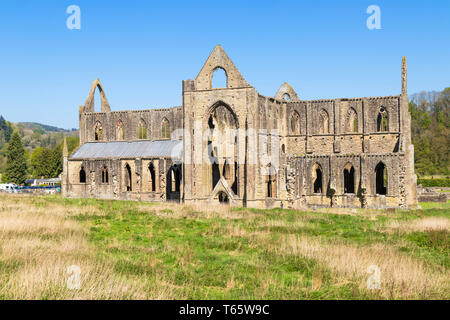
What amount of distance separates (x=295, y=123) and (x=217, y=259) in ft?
113

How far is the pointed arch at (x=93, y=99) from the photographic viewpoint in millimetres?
52312

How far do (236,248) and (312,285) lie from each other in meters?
4.56

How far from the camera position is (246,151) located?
3391 centimetres

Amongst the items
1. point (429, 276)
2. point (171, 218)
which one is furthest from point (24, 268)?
point (171, 218)

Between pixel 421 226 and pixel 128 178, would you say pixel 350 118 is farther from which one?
pixel 421 226

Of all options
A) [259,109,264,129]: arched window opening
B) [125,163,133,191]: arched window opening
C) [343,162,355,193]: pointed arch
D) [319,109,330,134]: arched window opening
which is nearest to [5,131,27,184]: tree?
[125,163,133,191]: arched window opening

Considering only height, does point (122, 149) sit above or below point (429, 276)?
above

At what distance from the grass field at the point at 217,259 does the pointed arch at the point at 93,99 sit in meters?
35.4

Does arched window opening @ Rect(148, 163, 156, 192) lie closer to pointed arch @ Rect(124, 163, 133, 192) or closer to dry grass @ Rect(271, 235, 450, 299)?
pointed arch @ Rect(124, 163, 133, 192)

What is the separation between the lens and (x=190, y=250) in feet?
43.6

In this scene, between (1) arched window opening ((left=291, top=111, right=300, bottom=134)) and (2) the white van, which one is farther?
(2) the white van

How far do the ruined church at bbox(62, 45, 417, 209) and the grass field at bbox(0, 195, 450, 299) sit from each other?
626 inches

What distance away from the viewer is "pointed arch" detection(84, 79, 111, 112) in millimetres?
52312
